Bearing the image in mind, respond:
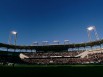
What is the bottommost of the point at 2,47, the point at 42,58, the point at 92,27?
the point at 42,58

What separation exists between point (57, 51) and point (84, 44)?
740 inches

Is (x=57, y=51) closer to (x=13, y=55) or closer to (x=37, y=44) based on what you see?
(x=37, y=44)

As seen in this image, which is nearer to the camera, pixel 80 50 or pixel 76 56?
pixel 76 56

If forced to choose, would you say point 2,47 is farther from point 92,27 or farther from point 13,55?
point 92,27

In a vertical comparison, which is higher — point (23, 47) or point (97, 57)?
point (23, 47)

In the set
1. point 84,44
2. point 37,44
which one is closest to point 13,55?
point 37,44

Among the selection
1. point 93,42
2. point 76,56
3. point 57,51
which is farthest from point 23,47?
point 93,42

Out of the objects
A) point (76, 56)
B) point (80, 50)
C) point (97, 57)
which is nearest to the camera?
point (97, 57)

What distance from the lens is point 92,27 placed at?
90.9 m

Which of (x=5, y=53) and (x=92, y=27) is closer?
(x=5, y=53)

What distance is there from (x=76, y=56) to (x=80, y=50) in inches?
313

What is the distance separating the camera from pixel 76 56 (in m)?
81.8

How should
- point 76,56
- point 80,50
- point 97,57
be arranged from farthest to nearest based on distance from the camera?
point 80,50
point 76,56
point 97,57

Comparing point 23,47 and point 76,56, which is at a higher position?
point 23,47
